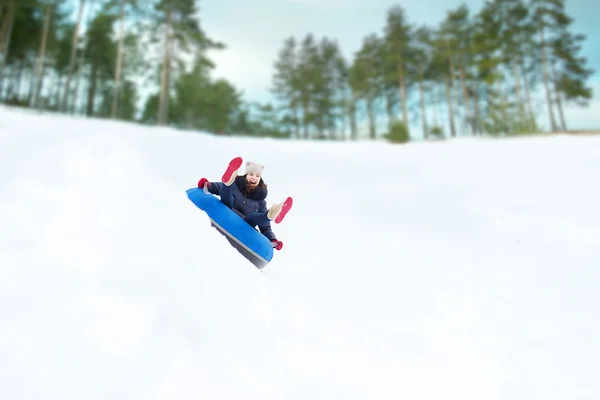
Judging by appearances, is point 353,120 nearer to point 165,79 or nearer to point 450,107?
point 450,107

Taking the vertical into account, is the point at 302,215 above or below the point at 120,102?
below

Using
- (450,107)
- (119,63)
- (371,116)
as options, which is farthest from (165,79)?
(450,107)

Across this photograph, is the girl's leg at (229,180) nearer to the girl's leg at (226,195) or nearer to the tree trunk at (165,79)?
the girl's leg at (226,195)

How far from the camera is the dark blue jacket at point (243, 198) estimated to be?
9.78ft

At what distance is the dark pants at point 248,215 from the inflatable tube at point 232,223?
47 millimetres

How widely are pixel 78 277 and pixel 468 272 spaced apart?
3.83m

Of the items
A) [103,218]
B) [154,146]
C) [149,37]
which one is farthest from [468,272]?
[149,37]

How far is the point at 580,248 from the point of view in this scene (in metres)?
4.21

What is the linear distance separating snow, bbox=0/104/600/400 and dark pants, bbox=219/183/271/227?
39cm

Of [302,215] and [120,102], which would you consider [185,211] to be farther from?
[120,102]

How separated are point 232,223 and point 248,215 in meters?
0.15

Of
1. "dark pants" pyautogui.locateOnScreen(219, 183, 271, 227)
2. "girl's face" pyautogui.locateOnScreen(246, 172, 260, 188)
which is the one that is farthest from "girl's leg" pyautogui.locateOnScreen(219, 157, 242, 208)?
"girl's face" pyautogui.locateOnScreen(246, 172, 260, 188)

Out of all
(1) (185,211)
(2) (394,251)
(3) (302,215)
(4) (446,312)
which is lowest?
(4) (446,312)

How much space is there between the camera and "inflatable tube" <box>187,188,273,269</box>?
290 cm
